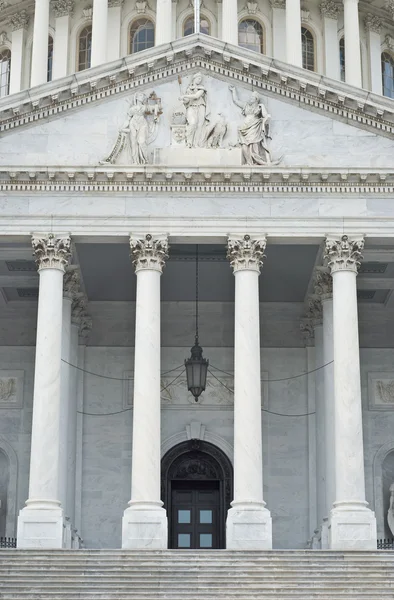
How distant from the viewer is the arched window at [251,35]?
53094 millimetres

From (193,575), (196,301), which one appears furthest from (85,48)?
(193,575)

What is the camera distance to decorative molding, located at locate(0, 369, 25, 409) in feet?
140

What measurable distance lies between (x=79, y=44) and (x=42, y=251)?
20.5 metres

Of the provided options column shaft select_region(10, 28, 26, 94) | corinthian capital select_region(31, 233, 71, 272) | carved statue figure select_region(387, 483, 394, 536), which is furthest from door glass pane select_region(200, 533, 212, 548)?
column shaft select_region(10, 28, 26, 94)

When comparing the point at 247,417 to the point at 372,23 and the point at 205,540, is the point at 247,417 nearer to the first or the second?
the point at 205,540

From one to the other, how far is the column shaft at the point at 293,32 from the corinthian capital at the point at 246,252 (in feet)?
55.8

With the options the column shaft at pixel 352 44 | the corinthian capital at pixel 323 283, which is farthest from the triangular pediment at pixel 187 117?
the column shaft at pixel 352 44

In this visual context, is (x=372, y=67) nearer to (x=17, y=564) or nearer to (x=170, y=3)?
(x=170, y=3)

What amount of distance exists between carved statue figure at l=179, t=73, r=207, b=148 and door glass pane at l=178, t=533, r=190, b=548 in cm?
1298

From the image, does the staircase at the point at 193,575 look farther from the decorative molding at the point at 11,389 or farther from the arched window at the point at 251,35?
the arched window at the point at 251,35

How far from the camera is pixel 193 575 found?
97.1 ft

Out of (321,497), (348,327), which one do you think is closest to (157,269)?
(348,327)

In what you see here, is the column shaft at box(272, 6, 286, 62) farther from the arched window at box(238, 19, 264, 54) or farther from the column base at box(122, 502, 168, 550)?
the column base at box(122, 502, 168, 550)

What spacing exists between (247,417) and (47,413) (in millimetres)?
5275
